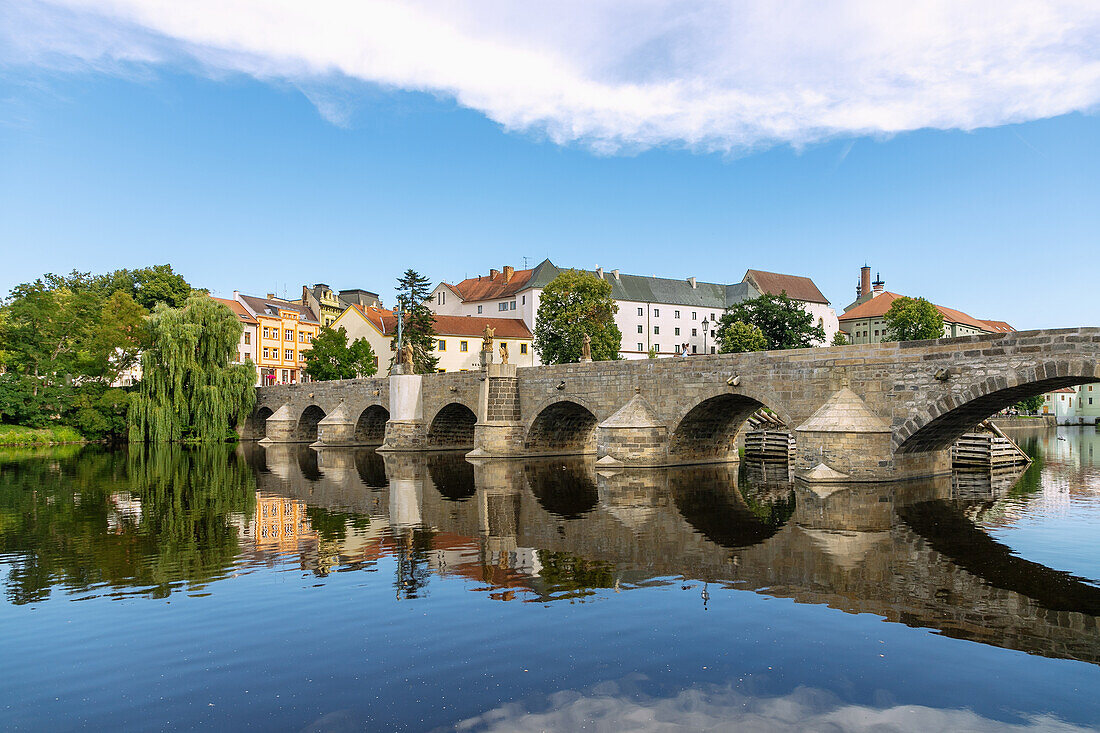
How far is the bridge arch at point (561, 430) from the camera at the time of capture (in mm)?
31656

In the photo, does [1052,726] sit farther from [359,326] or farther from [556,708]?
[359,326]

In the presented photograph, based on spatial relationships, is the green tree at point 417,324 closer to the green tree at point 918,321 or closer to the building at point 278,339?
the building at point 278,339

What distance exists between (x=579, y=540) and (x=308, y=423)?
1661 inches

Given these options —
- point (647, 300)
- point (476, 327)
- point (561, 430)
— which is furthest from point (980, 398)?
point (647, 300)

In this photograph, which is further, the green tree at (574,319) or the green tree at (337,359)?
the green tree at (337,359)

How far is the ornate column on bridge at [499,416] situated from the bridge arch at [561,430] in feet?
2.30

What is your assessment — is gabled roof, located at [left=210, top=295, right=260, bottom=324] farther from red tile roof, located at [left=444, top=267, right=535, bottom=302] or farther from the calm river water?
the calm river water

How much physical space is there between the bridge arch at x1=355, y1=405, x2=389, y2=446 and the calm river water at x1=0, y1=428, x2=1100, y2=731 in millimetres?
26212

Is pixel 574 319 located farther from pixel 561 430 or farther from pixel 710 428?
pixel 710 428

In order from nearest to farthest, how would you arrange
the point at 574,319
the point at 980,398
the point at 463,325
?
the point at 980,398, the point at 574,319, the point at 463,325

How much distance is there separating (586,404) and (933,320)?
2075 inches

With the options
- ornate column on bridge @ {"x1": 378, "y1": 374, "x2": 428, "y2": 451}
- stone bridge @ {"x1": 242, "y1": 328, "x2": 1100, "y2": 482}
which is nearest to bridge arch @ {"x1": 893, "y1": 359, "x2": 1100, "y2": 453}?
stone bridge @ {"x1": 242, "y1": 328, "x2": 1100, "y2": 482}

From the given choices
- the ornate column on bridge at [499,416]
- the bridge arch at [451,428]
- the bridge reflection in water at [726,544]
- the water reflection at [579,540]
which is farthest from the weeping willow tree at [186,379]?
the bridge reflection in water at [726,544]

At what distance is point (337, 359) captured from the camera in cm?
6362
